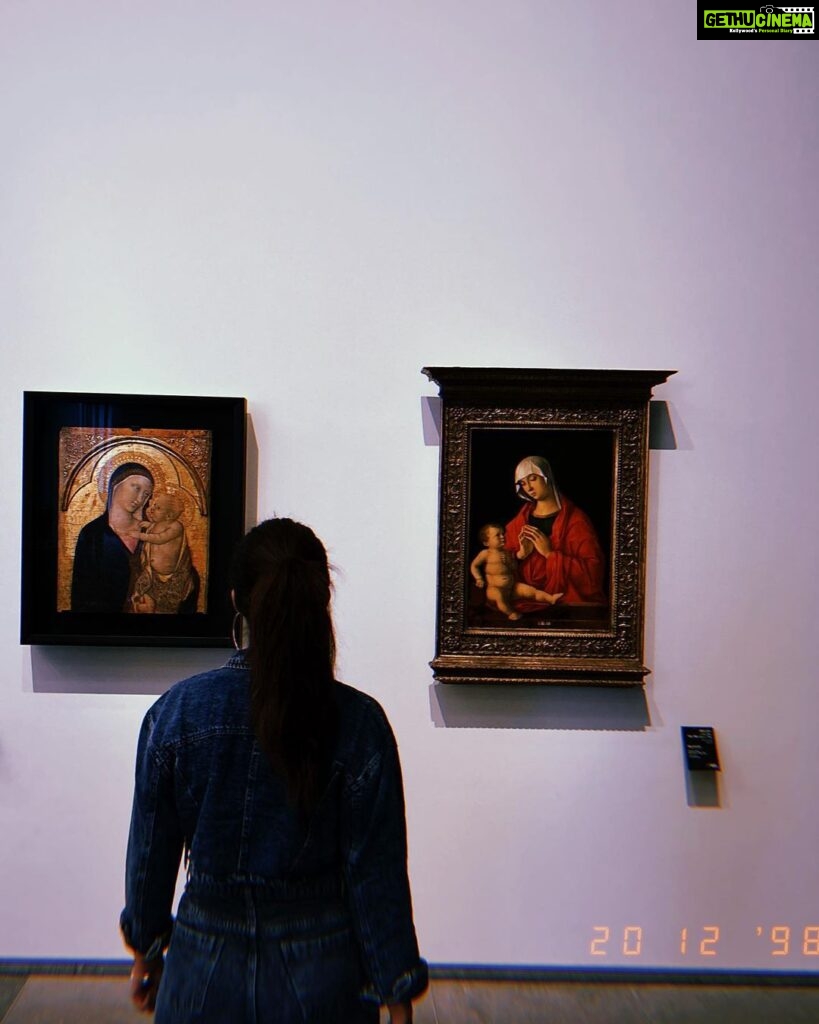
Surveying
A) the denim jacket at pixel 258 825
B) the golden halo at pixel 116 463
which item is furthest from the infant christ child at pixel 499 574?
the denim jacket at pixel 258 825

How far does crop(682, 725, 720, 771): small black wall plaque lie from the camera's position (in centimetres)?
397

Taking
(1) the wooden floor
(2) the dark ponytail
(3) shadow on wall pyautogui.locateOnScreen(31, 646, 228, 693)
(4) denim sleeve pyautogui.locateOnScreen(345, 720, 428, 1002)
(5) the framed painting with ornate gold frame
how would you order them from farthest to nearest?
(3) shadow on wall pyautogui.locateOnScreen(31, 646, 228, 693)
(5) the framed painting with ornate gold frame
(1) the wooden floor
(4) denim sleeve pyautogui.locateOnScreen(345, 720, 428, 1002)
(2) the dark ponytail

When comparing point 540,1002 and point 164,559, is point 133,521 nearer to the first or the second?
point 164,559

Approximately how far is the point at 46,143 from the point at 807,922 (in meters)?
4.47

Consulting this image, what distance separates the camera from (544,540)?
3.90 metres

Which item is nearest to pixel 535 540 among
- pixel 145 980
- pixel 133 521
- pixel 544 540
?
pixel 544 540

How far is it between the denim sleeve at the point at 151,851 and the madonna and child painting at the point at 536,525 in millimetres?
1943

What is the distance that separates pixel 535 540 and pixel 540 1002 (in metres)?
1.83

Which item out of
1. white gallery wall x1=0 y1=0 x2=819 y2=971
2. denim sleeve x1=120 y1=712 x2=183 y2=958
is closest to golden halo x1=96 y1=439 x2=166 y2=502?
white gallery wall x1=0 y1=0 x2=819 y2=971

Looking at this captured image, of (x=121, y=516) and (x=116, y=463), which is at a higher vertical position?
(x=116, y=463)

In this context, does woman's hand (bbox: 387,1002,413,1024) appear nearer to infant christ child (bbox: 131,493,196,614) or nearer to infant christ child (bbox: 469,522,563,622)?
infant christ child (bbox: 469,522,563,622)

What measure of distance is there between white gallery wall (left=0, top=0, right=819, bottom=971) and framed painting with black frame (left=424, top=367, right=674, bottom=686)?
0.15m

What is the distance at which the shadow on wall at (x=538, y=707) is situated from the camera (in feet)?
13.1

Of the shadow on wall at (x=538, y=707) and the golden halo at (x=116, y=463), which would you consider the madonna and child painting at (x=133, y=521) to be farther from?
the shadow on wall at (x=538, y=707)
